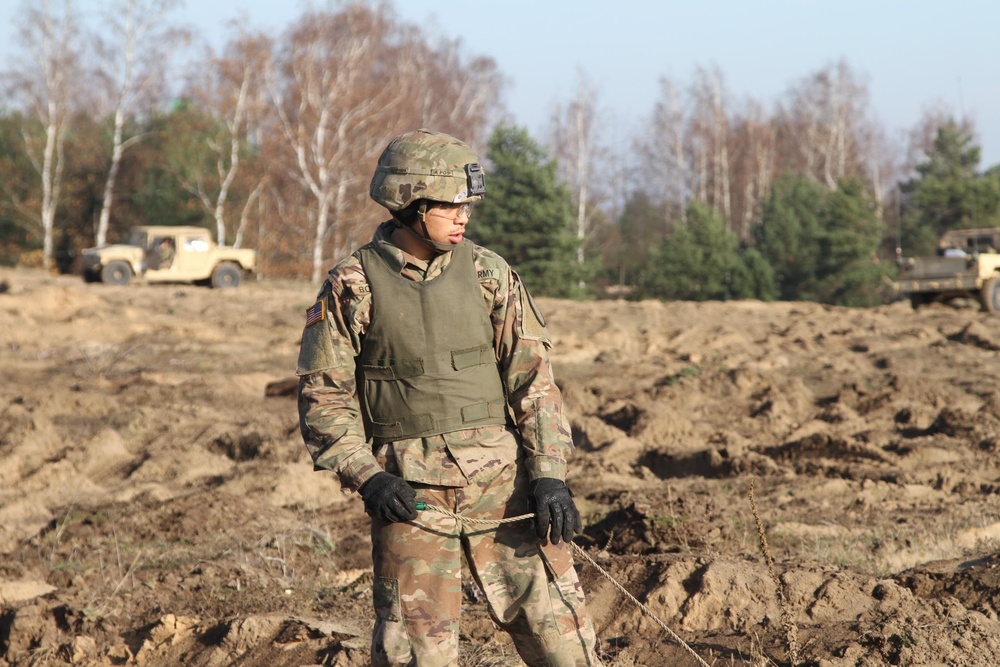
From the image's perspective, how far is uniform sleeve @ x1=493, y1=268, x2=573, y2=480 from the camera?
10.1 ft

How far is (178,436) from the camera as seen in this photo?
9.32m

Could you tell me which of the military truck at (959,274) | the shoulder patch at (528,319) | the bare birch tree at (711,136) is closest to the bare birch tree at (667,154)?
the bare birch tree at (711,136)

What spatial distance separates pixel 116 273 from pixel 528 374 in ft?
63.9

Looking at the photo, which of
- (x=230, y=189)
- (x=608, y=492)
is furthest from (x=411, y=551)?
(x=230, y=189)

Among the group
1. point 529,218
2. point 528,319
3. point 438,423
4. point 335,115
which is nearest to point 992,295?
point 529,218

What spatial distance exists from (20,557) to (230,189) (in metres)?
23.6

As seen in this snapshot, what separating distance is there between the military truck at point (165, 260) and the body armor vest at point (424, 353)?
63.5 ft

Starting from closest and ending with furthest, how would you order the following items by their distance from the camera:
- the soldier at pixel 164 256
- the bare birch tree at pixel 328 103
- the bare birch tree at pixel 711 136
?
the soldier at pixel 164 256 → the bare birch tree at pixel 328 103 → the bare birch tree at pixel 711 136

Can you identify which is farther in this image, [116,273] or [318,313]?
[116,273]

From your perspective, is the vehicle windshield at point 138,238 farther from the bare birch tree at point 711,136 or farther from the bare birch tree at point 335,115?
the bare birch tree at point 711,136

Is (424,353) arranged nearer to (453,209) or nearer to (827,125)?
(453,209)

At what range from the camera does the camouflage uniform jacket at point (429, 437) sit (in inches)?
117

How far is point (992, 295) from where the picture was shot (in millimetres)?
18719

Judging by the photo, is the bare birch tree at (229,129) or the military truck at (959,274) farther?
the bare birch tree at (229,129)
